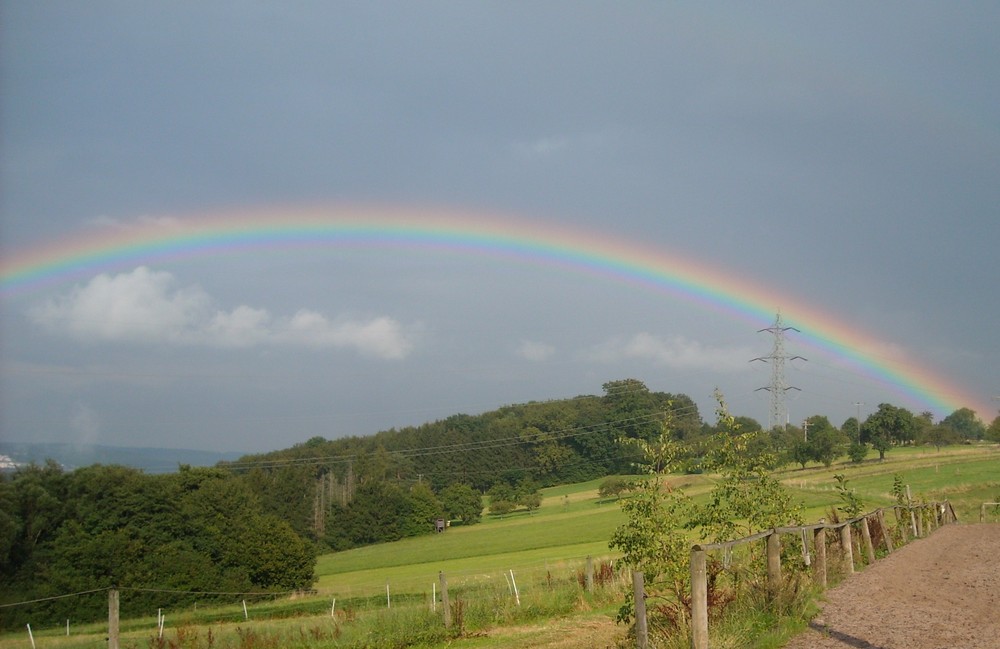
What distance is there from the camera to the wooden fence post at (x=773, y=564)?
10.7m

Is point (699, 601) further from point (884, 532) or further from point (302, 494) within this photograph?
point (302, 494)

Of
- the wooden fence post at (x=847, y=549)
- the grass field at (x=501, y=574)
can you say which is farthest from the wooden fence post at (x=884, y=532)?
the wooden fence post at (x=847, y=549)

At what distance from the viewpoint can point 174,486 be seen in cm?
Result: 7425

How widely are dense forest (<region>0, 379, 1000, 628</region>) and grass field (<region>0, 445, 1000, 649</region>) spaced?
383cm

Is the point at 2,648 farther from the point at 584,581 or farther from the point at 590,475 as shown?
the point at 590,475

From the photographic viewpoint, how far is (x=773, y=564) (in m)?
10.8

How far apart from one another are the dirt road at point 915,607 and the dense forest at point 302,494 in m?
2.52

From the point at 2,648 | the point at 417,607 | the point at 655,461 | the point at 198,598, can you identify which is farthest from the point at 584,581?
the point at 198,598

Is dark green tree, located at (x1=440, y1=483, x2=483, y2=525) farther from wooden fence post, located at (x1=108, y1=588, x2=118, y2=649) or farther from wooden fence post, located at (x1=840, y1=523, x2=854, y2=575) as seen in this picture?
wooden fence post, located at (x1=840, y1=523, x2=854, y2=575)

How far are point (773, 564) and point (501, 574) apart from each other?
31605mm

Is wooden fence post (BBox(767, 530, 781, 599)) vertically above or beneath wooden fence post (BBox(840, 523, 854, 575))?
above

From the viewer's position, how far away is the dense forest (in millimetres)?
65438

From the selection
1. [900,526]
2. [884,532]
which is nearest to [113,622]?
[884,532]

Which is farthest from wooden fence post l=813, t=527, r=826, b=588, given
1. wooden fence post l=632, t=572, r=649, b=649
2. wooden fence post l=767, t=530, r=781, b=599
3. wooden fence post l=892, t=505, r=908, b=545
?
wooden fence post l=892, t=505, r=908, b=545
